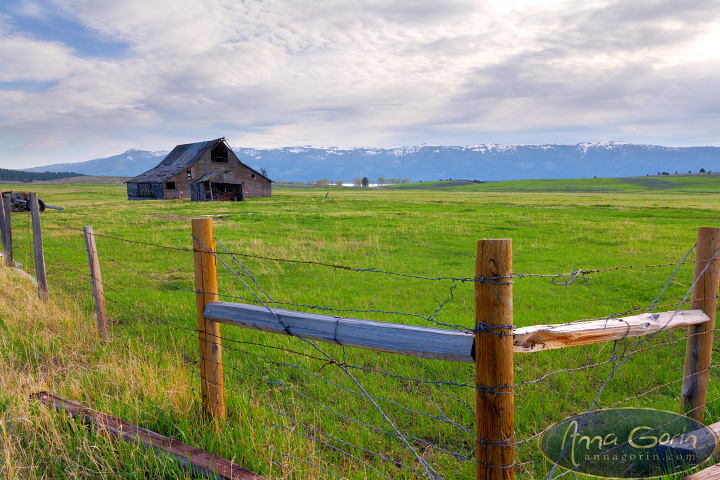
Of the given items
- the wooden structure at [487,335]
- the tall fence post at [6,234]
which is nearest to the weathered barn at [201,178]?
the tall fence post at [6,234]

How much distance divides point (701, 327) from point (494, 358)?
3000 millimetres

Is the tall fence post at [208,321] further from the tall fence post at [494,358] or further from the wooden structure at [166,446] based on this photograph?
the tall fence post at [494,358]

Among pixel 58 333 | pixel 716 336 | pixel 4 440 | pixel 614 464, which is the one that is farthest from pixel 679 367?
pixel 58 333

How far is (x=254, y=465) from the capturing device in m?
3.65

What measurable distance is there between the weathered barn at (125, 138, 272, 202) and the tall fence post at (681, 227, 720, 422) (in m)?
56.5

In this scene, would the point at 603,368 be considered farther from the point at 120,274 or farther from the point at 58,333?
the point at 120,274

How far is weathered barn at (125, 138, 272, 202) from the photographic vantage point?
57.0m

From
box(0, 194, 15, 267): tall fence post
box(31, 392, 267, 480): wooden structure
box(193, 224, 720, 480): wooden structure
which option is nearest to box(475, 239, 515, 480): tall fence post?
box(193, 224, 720, 480): wooden structure

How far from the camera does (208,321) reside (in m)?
4.04

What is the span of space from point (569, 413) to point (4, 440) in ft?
18.7

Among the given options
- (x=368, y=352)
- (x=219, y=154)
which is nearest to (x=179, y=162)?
(x=219, y=154)

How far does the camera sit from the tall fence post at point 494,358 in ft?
8.45

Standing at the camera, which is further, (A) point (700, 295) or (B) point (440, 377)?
(B) point (440, 377)

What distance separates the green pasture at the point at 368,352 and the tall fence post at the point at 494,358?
881mm
